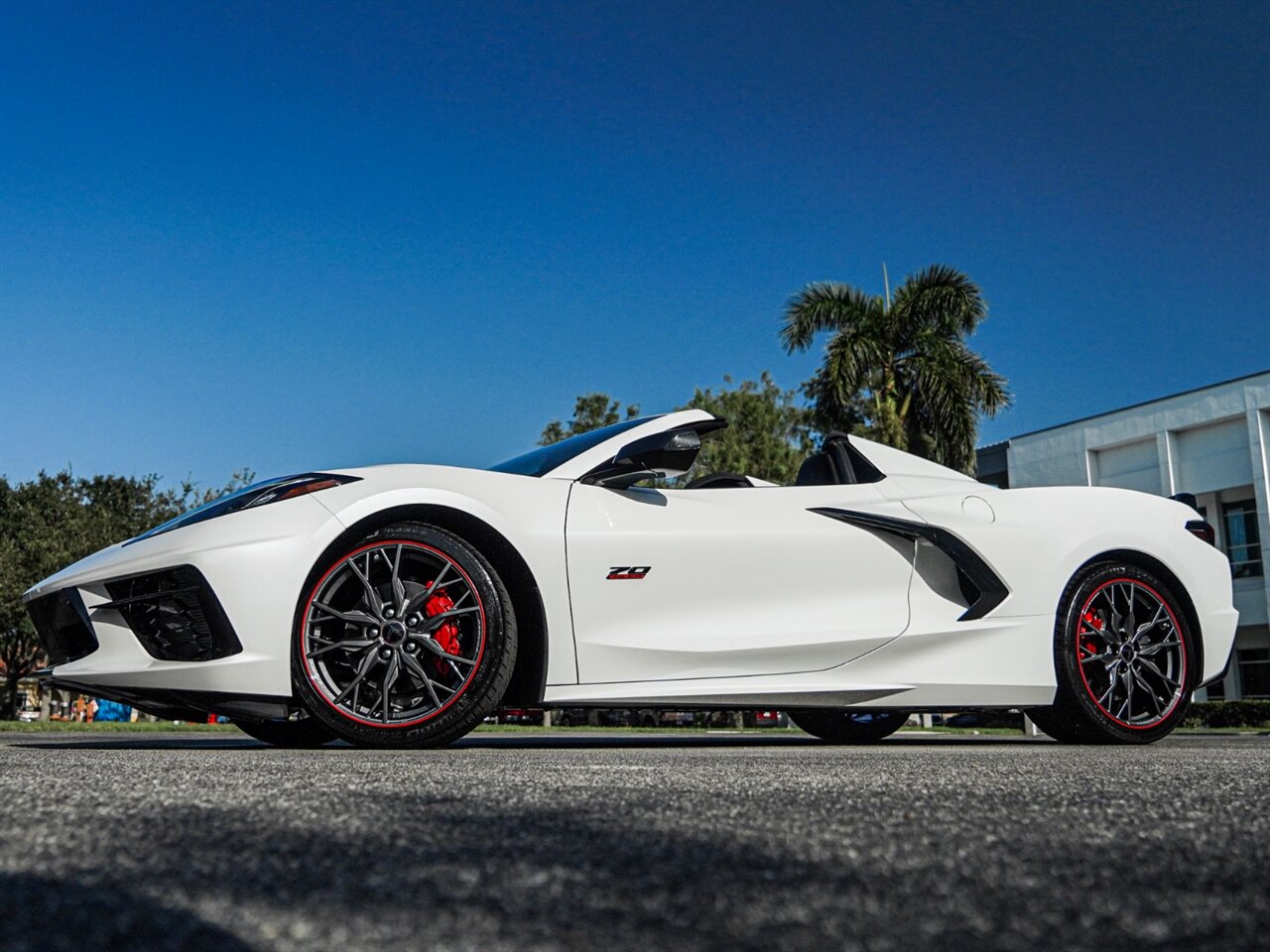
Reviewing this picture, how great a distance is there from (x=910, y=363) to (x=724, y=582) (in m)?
18.4

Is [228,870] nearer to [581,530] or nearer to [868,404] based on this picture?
[581,530]

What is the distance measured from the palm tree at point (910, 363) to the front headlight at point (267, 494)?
18.1 meters

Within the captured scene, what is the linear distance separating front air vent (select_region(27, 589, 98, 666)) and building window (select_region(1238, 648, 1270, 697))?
34.1 metres

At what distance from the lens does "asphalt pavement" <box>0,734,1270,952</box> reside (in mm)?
1176

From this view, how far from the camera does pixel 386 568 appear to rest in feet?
13.7

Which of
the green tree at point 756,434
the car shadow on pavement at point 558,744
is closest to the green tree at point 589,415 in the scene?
the green tree at point 756,434

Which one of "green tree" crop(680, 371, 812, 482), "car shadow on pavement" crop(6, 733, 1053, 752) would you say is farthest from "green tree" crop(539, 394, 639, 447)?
"car shadow on pavement" crop(6, 733, 1053, 752)

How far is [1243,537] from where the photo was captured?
32875mm

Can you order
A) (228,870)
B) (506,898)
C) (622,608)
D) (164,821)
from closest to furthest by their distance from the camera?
(506,898), (228,870), (164,821), (622,608)

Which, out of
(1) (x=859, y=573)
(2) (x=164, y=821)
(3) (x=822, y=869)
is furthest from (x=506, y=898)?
(1) (x=859, y=573)

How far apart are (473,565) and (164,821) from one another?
95.8 inches

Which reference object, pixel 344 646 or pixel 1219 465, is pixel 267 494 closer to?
pixel 344 646

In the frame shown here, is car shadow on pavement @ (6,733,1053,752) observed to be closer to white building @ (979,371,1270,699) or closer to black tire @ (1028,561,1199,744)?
black tire @ (1028,561,1199,744)

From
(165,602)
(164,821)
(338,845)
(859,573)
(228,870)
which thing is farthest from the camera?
(859,573)
